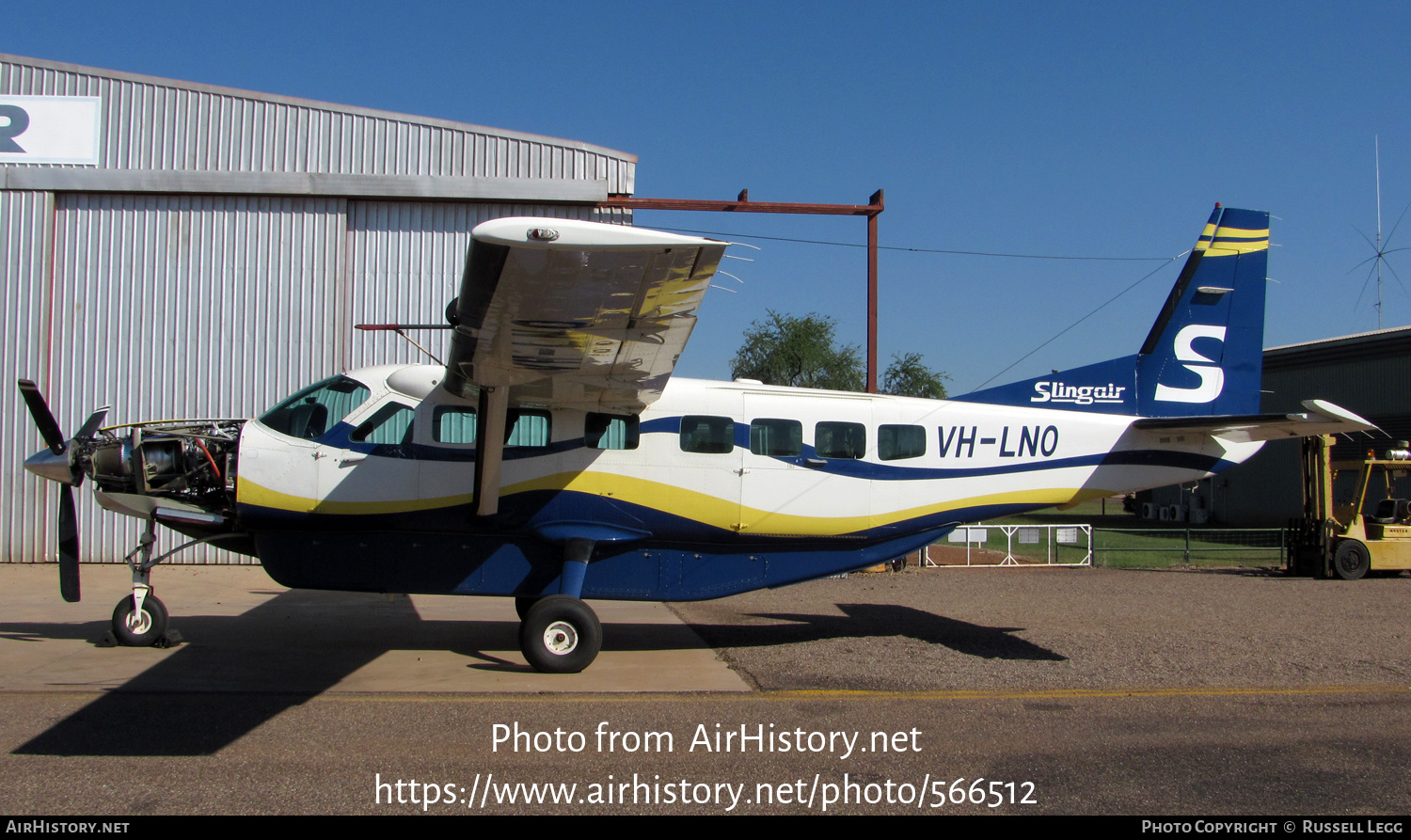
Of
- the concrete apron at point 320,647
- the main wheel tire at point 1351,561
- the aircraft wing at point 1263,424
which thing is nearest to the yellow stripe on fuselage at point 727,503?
the aircraft wing at point 1263,424

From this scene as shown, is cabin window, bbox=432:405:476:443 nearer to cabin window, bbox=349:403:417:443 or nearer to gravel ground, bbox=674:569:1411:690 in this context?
cabin window, bbox=349:403:417:443

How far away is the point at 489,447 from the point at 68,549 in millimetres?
3941

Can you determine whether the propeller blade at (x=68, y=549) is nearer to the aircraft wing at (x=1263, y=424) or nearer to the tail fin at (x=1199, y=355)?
the tail fin at (x=1199, y=355)

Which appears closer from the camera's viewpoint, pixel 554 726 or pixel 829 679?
pixel 554 726

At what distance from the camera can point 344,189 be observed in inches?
608

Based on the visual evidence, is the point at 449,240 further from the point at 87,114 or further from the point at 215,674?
the point at 215,674

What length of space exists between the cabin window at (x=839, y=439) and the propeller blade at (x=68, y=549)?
22.4 ft

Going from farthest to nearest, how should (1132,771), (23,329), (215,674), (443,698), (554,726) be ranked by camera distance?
1. (23,329)
2. (215,674)
3. (443,698)
4. (554,726)
5. (1132,771)

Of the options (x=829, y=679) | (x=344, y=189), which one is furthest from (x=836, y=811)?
(x=344, y=189)

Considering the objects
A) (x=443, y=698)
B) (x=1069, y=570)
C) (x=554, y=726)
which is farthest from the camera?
(x=1069, y=570)

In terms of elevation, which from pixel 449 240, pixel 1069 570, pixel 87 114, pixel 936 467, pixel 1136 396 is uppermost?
pixel 87 114

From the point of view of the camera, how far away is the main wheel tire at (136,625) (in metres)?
8.34

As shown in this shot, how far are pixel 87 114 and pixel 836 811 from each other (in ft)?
56.2

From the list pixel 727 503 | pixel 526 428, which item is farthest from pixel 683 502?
pixel 526 428
